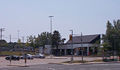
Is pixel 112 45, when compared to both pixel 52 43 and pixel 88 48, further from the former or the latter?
pixel 52 43

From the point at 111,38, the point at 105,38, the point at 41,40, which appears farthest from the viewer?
the point at 41,40

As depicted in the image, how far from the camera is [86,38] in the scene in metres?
113

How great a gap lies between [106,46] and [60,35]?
5222 centimetres

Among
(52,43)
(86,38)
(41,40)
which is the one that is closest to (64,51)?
(52,43)

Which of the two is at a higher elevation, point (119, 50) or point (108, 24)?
point (108, 24)

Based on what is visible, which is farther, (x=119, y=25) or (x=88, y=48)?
(x=88, y=48)

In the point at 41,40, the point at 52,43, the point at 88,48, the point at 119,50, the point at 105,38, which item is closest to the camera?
the point at 119,50

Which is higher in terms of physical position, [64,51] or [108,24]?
[108,24]

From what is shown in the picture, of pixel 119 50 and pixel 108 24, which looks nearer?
pixel 119 50

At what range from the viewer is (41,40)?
148m

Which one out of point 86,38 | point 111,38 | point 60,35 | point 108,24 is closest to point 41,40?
point 60,35

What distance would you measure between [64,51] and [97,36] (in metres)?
20.8

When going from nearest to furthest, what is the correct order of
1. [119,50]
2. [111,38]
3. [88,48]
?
1. [119,50]
2. [111,38]
3. [88,48]

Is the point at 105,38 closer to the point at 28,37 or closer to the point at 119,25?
the point at 119,25
